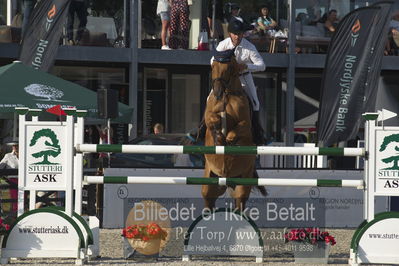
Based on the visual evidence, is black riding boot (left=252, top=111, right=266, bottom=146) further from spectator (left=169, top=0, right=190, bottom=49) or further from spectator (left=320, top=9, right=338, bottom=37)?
spectator (left=320, top=9, right=338, bottom=37)

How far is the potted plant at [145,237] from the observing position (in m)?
10.2

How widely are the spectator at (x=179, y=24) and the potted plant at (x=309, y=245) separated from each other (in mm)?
12431

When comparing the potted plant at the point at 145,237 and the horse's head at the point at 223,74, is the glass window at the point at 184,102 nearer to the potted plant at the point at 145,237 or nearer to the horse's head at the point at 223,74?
the horse's head at the point at 223,74

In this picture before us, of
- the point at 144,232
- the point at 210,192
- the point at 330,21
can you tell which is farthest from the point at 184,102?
the point at 144,232

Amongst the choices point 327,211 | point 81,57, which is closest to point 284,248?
point 327,211

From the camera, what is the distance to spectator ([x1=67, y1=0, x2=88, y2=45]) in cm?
2200

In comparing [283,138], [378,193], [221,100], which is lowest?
[283,138]

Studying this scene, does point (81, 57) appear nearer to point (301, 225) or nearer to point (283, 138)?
point (283, 138)

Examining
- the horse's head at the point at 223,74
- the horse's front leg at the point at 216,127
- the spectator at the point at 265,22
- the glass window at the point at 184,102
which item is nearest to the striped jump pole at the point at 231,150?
the horse's front leg at the point at 216,127

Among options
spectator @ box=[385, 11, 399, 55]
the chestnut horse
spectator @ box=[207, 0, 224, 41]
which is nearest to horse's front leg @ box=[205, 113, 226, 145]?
the chestnut horse

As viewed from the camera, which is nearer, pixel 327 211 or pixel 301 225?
pixel 301 225

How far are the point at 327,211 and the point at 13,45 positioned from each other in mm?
9594

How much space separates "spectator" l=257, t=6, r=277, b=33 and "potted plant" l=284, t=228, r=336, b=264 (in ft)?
45.4

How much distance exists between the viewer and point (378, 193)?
969 centimetres
